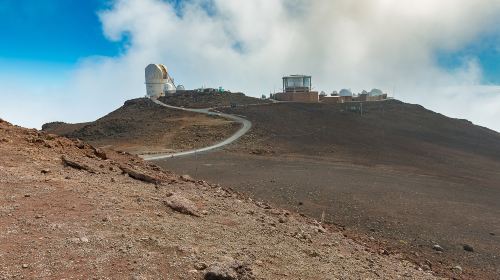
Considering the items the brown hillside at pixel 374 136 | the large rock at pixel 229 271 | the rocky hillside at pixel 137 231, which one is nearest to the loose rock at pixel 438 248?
the rocky hillside at pixel 137 231

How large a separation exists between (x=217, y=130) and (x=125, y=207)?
108ft

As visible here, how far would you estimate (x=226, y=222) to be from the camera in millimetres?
9461

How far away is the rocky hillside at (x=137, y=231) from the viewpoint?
6.58 m

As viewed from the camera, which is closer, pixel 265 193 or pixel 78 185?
pixel 78 185

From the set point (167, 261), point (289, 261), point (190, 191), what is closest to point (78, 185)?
point (190, 191)

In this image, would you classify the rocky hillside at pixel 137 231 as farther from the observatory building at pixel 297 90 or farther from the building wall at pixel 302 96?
the observatory building at pixel 297 90

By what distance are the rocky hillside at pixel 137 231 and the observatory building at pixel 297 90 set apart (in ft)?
158

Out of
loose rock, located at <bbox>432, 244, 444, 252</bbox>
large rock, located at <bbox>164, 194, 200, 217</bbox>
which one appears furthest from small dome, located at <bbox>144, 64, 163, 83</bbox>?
large rock, located at <bbox>164, 194, 200, 217</bbox>

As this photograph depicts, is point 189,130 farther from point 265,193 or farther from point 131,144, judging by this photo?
point 265,193

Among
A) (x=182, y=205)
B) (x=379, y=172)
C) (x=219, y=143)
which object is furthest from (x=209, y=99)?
(x=182, y=205)

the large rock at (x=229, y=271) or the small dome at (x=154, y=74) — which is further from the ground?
the small dome at (x=154, y=74)

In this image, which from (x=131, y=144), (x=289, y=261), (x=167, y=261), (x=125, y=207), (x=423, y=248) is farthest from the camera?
(x=131, y=144)

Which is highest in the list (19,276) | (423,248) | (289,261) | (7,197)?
(7,197)

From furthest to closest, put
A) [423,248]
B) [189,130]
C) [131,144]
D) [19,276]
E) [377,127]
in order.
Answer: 1. [377,127]
2. [189,130]
3. [131,144]
4. [423,248]
5. [19,276]
